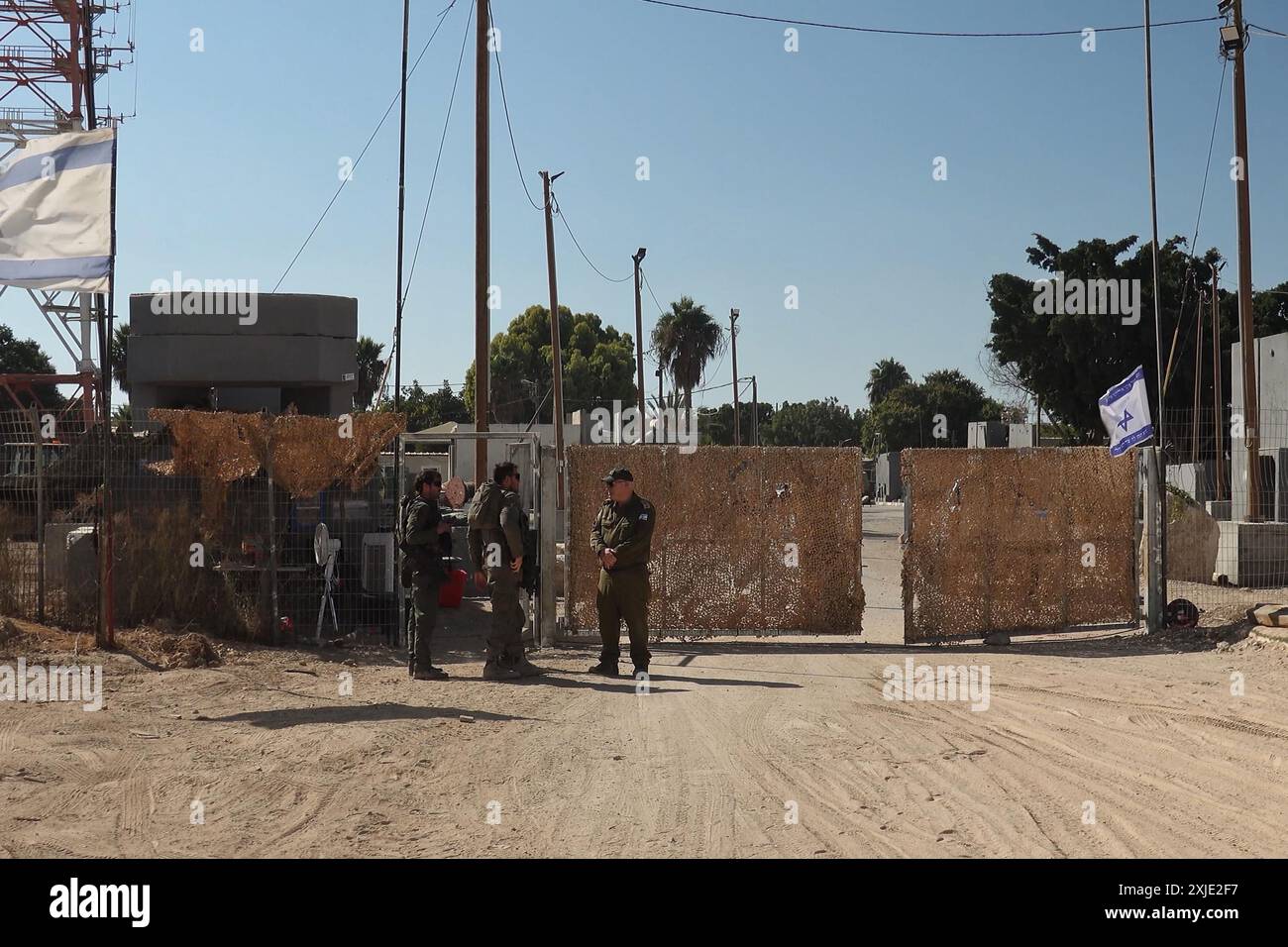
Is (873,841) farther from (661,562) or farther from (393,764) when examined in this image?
(661,562)

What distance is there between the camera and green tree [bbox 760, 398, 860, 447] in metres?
113

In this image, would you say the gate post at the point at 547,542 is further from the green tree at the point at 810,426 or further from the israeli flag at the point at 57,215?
the green tree at the point at 810,426

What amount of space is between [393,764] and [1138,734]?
504 centimetres

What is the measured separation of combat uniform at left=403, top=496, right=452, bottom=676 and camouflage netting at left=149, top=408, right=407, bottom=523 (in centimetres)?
185

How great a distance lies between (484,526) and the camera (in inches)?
410

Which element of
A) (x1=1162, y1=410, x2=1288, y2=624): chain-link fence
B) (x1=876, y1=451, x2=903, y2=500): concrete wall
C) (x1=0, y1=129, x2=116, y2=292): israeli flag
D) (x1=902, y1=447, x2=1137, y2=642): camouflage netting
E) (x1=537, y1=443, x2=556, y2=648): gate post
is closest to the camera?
(x1=0, y1=129, x2=116, y2=292): israeli flag

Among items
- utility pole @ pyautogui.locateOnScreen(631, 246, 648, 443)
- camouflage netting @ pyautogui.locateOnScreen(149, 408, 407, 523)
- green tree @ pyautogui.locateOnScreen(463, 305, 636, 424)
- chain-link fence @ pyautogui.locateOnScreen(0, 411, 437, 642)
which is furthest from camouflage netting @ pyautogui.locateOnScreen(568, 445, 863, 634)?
green tree @ pyautogui.locateOnScreen(463, 305, 636, 424)

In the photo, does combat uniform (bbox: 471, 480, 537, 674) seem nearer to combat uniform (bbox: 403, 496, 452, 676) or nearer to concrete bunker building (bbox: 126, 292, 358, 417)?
combat uniform (bbox: 403, 496, 452, 676)

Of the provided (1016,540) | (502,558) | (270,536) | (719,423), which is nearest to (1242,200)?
(1016,540)

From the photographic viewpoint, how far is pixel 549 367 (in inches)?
2680

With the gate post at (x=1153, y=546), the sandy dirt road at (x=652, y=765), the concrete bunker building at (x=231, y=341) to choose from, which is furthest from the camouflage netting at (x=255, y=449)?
the gate post at (x=1153, y=546)

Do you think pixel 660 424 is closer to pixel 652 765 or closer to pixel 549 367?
pixel 549 367

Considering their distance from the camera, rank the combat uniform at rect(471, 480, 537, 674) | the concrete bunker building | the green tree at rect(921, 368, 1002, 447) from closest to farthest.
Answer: the combat uniform at rect(471, 480, 537, 674), the concrete bunker building, the green tree at rect(921, 368, 1002, 447)
